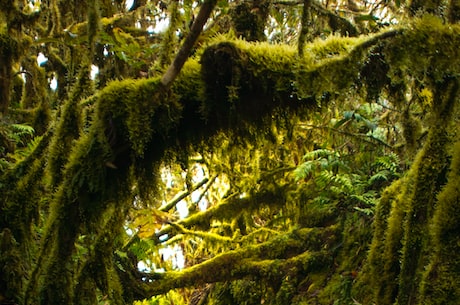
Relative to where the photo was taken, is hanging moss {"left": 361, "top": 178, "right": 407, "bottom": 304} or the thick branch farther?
hanging moss {"left": 361, "top": 178, "right": 407, "bottom": 304}

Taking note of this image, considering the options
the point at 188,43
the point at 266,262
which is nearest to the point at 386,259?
the point at 188,43

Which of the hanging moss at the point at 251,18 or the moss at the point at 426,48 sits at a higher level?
the hanging moss at the point at 251,18

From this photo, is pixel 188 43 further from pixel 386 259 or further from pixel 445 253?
pixel 386 259

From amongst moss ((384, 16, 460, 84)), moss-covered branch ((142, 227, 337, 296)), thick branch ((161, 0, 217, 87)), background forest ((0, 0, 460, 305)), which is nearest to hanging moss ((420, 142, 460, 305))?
background forest ((0, 0, 460, 305))

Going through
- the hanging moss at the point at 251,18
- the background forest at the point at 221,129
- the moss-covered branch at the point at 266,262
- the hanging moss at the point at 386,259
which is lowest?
the moss-covered branch at the point at 266,262

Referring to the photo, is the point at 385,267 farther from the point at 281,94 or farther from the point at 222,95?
the point at 222,95

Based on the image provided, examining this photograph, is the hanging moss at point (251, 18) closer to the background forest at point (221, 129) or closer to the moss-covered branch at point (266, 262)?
the background forest at point (221, 129)

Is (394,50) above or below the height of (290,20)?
below

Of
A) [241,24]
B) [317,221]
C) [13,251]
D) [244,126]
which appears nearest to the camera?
[244,126]

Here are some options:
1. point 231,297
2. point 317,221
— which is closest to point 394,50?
point 317,221

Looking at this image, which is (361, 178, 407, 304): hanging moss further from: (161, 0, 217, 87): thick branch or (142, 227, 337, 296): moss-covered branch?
(142, 227, 337, 296): moss-covered branch

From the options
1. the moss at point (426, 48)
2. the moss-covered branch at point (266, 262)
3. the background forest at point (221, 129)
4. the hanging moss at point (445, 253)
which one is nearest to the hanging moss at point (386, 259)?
the background forest at point (221, 129)

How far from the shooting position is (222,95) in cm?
231

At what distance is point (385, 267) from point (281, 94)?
1.05 m
